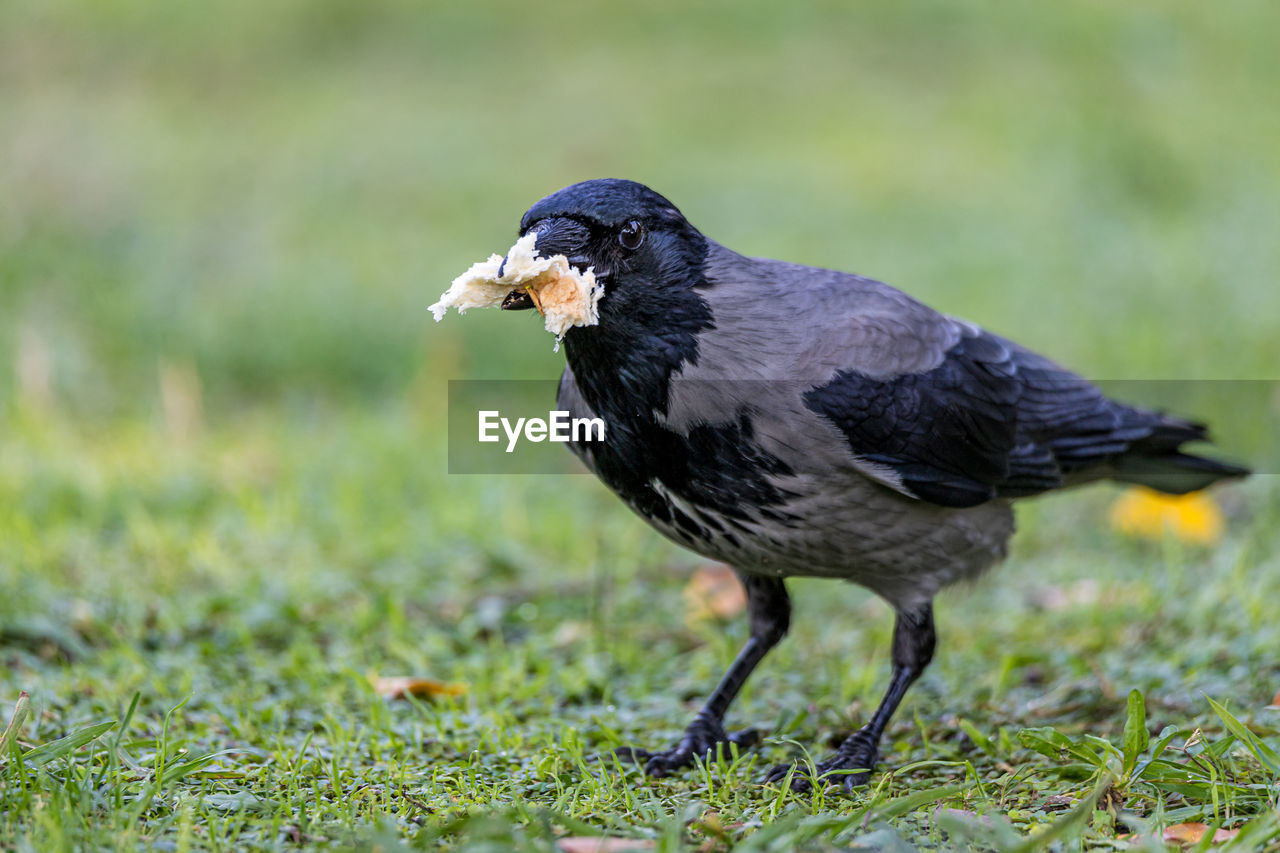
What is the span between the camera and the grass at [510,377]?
9.22 ft

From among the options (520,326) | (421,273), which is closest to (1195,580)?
(520,326)

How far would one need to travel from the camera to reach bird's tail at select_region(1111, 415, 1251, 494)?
4.06m

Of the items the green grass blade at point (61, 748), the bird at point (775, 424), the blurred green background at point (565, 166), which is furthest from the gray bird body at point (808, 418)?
the blurred green background at point (565, 166)

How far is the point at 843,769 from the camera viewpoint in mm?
2988

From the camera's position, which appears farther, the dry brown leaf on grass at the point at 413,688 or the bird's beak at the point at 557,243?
the dry brown leaf on grass at the point at 413,688

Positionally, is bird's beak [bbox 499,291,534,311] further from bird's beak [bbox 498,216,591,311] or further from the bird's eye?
the bird's eye

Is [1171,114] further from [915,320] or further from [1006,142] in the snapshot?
[915,320]

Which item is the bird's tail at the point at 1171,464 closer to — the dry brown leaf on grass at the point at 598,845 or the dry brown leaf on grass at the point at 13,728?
the dry brown leaf on grass at the point at 598,845

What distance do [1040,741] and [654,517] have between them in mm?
1008

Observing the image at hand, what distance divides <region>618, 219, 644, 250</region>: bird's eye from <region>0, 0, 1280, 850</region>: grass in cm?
120

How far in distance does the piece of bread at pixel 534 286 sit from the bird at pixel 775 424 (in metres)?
0.04

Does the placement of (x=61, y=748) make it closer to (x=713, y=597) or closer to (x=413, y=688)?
(x=413, y=688)

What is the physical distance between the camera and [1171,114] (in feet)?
32.4

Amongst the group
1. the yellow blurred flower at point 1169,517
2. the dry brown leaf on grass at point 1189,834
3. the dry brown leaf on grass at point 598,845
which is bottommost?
the dry brown leaf on grass at point 1189,834
